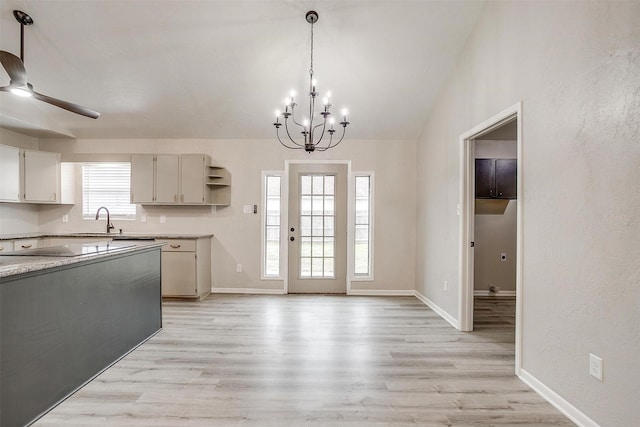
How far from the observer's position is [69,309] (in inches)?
82.8

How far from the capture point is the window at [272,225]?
4.86 metres

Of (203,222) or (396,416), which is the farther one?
(203,222)

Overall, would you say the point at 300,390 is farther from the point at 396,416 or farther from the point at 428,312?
the point at 428,312

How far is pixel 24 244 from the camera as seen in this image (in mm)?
4113

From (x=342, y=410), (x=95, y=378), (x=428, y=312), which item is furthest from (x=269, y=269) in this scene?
(x=342, y=410)

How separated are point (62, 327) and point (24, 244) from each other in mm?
3087

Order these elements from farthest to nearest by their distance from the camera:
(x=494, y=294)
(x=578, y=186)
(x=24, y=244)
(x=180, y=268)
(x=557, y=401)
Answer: (x=494, y=294), (x=180, y=268), (x=24, y=244), (x=557, y=401), (x=578, y=186)

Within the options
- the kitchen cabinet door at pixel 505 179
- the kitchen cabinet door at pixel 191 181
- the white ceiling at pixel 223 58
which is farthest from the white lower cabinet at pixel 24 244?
the kitchen cabinet door at pixel 505 179

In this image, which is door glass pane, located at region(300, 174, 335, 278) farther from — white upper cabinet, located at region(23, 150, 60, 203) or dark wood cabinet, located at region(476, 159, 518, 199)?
white upper cabinet, located at region(23, 150, 60, 203)

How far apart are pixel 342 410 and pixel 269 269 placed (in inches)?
123

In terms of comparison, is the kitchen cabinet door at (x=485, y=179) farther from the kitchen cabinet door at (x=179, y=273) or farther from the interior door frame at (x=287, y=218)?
the kitchen cabinet door at (x=179, y=273)

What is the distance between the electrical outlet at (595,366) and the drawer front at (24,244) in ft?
19.3

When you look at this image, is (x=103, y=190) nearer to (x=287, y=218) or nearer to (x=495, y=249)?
(x=287, y=218)

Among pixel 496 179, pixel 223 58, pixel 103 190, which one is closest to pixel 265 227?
pixel 223 58
